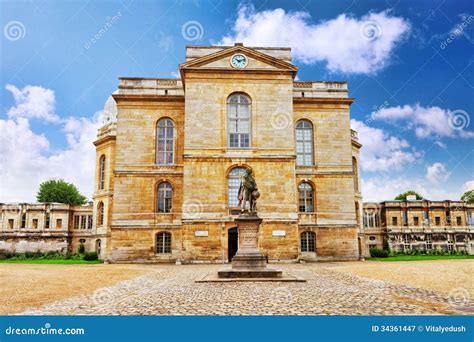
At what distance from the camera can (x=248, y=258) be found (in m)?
15.1

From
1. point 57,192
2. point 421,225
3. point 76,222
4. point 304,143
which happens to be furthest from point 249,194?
point 57,192

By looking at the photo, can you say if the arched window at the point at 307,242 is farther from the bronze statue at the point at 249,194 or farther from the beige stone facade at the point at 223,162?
the bronze statue at the point at 249,194

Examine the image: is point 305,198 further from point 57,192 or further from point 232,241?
point 57,192

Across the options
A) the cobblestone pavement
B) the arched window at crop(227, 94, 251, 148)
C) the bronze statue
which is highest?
the arched window at crop(227, 94, 251, 148)

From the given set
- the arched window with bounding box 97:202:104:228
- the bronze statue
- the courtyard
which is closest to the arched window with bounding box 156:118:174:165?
the arched window with bounding box 97:202:104:228

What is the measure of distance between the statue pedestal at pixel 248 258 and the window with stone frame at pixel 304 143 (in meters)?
15.3

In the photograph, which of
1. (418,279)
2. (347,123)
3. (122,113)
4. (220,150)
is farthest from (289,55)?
(418,279)

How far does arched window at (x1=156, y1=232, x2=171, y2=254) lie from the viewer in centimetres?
2827

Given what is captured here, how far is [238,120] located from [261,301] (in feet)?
65.2

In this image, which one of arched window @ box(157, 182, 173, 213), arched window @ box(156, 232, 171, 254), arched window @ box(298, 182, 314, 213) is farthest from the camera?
arched window @ box(298, 182, 314, 213)

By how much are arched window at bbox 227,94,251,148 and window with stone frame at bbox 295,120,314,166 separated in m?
4.69

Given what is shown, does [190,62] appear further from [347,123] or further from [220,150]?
[347,123]

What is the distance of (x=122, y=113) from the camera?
29.3m

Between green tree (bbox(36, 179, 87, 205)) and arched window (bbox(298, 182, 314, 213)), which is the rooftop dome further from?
green tree (bbox(36, 179, 87, 205))
